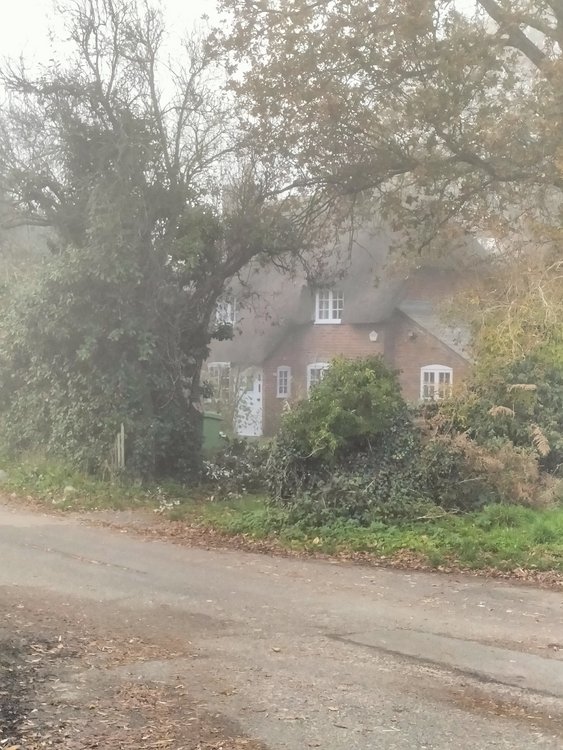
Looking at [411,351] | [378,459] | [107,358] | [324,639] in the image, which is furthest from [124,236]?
[411,351]

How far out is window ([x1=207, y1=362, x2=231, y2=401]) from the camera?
2510cm

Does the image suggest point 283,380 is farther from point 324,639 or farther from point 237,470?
Answer: point 324,639

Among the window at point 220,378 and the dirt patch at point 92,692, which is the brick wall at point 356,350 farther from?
the dirt patch at point 92,692

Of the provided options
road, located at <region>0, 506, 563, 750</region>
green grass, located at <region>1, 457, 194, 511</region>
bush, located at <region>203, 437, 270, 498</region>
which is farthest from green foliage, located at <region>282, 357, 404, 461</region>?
green grass, located at <region>1, 457, 194, 511</region>

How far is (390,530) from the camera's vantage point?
485 inches

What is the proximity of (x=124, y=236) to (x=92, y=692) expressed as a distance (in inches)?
433

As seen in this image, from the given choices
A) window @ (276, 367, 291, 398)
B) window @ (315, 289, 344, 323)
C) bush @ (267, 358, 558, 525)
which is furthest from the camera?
window @ (276, 367, 291, 398)

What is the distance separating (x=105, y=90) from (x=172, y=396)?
6040 millimetres

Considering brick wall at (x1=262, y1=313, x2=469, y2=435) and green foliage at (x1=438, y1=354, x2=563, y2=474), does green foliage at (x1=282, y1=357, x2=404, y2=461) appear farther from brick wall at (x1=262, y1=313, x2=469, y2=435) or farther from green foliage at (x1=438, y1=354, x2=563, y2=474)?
brick wall at (x1=262, y1=313, x2=469, y2=435)

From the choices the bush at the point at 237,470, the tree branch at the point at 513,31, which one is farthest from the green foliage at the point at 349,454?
the tree branch at the point at 513,31

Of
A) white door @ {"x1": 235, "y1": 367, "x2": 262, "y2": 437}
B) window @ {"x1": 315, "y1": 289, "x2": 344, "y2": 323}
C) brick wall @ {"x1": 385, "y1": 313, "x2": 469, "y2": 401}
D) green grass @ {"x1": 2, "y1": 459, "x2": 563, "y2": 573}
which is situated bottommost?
green grass @ {"x1": 2, "y1": 459, "x2": 563, "y2": 573}

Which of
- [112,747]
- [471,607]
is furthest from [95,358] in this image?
[112,747]

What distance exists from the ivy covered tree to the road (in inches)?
201

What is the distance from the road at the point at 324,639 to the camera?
5.70m
